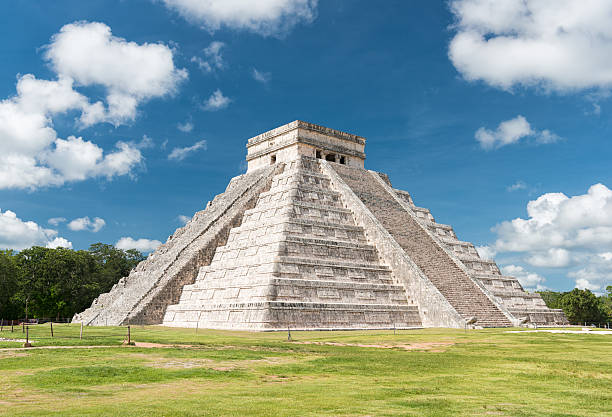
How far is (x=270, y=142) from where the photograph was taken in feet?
137

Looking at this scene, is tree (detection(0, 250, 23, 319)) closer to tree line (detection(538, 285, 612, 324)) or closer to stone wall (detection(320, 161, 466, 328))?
stone wall (detection(320, 161, 466, 328))

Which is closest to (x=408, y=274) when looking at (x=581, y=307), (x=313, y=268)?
(x=313, y=268)

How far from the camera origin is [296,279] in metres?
26.2

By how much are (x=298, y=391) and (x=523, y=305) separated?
28045 mm

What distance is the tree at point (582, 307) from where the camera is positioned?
179 feet

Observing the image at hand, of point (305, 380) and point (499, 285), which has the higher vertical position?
point (499, 285)

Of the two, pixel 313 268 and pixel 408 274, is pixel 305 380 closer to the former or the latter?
pixel 313 268

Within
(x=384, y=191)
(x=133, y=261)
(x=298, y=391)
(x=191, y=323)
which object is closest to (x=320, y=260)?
(x=191, y=323)

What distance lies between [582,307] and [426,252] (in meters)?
30.1

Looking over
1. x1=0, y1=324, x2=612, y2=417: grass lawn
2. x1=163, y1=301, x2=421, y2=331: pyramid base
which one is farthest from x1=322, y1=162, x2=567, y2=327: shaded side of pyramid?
x1=0, y1=324, x2=612, y2=417: grass lawn

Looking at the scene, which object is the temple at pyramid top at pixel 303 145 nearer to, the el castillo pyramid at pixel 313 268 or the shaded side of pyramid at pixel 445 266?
the el castillo pyramid at pixel 313 268

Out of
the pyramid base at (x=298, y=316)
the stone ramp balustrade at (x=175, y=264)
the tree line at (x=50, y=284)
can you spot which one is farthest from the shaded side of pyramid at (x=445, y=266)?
the tree line at (x=50, y=284)

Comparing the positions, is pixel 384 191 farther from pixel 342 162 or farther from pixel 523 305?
pixel 523 305

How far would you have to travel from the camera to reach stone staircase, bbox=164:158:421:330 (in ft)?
82.6
